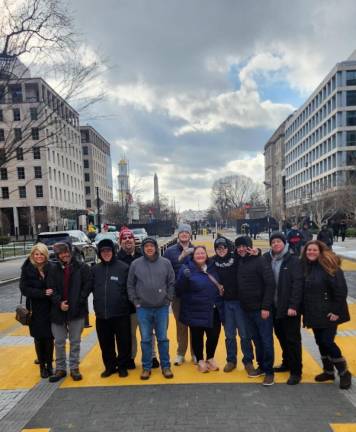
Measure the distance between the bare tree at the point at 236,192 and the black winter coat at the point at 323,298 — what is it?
321 ft

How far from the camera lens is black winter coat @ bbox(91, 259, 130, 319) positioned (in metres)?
4.42

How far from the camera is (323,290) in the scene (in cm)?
405

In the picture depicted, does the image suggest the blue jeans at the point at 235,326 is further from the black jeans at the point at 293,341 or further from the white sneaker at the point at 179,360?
the white sneaker at the point at 179,360

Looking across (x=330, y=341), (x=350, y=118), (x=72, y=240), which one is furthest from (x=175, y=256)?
(x=350, y=118)

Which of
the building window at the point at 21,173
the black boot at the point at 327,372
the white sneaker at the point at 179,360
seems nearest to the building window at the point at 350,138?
the building window at the point at 21,173

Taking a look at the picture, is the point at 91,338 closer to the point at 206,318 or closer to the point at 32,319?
the point at 32,319

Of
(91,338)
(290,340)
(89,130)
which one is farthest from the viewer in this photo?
(89,130)

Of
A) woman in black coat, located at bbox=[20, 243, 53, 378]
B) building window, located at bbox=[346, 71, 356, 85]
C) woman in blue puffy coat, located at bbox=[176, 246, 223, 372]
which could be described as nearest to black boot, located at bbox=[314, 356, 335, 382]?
woman in blue puffy coat, located at bbox=[176, 246, 223, 372]

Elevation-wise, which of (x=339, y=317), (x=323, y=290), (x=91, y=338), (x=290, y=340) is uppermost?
(x=323, y=290)

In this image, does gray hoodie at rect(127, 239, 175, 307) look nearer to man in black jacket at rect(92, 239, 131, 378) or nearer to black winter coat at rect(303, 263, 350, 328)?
man in black jacket at rect(92, 239, 131, 378)

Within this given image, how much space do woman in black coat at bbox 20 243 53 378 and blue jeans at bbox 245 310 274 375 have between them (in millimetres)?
2540

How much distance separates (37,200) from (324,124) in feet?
183

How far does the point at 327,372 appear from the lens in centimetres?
427

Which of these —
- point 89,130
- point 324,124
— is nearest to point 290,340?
point 324,124
